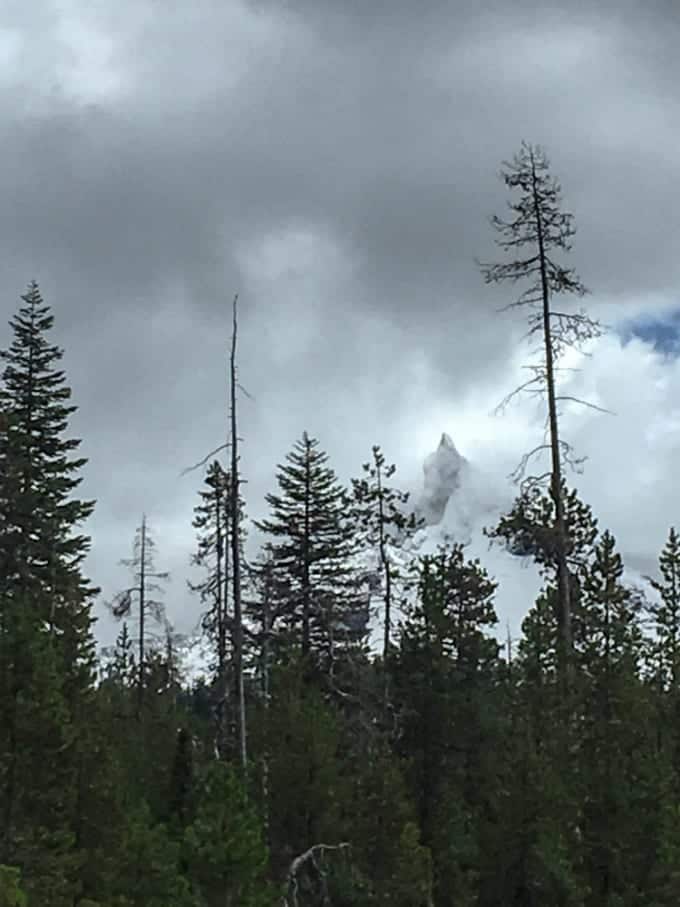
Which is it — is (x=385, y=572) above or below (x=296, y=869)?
above

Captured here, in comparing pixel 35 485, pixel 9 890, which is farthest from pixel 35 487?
pixel 9 890

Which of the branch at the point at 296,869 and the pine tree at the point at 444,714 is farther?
the pine tree at the point at 444,714

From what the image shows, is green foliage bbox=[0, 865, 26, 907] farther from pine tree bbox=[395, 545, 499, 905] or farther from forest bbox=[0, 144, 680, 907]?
pine tree bbox=[395, 545, 499, 905]

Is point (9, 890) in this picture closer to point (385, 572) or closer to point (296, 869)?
point (296, 869)

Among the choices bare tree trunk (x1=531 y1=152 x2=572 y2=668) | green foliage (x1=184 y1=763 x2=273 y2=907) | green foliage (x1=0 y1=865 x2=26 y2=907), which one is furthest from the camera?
bare tree trunk (x1=531 y1=152 x2=572 y2=668)

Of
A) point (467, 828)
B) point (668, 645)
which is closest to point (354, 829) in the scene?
point (467, 828)

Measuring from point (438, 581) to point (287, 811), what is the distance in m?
6.30

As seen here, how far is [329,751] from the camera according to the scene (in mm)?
22297

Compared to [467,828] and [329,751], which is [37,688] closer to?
[329,751]

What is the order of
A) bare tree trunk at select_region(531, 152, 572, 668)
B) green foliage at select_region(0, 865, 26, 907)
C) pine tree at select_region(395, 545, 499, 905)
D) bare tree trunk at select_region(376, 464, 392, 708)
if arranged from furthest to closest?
1. bare tree trunk at select_region(376, 464, 392, 708)
2. pine tree at select_region(395, 545, 499, 905)
3. bare tree trunk at select_region(531, 152, 572, 668)
4. green foliage at select_region(0, 865, 26, 907)

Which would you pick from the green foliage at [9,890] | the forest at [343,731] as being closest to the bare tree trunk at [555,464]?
the forest at [343,731]

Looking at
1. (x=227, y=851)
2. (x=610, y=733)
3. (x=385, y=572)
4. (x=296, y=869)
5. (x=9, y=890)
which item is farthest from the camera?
(x=385, y=572)

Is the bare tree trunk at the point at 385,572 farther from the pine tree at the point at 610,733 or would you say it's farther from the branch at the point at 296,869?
the branch at the point at 296,869

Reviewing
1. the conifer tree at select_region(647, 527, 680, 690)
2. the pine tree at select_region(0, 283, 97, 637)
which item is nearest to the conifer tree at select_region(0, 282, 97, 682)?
the pine tree at select_region(0, 283, 97, 637)
